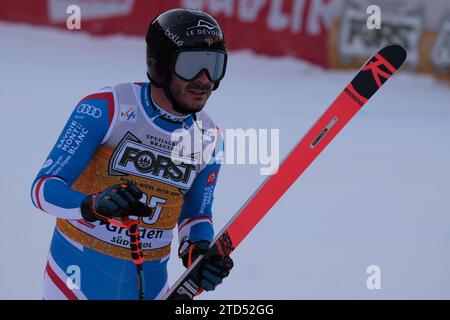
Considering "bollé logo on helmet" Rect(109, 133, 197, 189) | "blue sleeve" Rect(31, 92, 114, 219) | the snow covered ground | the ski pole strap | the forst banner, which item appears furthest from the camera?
the forst banner

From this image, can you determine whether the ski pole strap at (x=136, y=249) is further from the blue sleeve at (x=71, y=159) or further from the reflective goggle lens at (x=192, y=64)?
the reflective goggle lens at (x=192, y=64)

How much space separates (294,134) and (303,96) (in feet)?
5.49

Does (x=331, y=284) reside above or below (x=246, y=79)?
above

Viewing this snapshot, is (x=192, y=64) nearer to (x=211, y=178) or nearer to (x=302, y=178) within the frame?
(x=211, y=178)

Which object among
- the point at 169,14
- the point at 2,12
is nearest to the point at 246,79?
the point at 2,12

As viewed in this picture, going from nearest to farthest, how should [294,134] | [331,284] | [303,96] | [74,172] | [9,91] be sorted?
[74,172] < [331,284] < [294,134] < [9,91] < [303,96]

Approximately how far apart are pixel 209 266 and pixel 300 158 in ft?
1.80

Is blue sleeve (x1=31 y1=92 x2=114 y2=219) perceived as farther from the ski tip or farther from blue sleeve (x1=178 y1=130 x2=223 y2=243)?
the ski tip

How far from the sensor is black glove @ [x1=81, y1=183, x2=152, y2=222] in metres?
3.26

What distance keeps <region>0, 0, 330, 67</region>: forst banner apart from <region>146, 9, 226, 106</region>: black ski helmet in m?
7.74

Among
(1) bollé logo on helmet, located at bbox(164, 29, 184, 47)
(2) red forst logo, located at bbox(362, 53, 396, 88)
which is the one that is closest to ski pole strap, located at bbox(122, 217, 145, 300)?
(1) bollé logo on helmet, located at bbox(164, 29, 184, 47)

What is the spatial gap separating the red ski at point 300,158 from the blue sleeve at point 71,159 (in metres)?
0.56

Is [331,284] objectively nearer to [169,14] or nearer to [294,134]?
[169,14]
